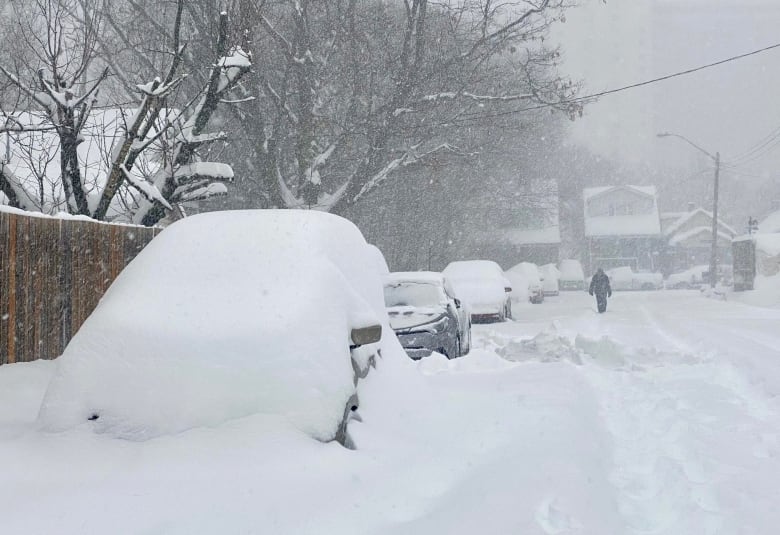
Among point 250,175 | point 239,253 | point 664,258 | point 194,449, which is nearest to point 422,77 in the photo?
point 250,175

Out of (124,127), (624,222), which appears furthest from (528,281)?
(624,222)

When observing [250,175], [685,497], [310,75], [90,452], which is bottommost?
[685,497]

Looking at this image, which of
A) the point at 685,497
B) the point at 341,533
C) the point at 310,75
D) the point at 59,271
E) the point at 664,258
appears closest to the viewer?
the point at 341,533

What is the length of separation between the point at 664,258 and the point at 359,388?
7180 centimetres

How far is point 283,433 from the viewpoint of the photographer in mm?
4297

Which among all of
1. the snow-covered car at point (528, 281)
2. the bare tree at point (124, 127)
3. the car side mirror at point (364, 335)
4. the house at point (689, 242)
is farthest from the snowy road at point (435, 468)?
the house at point (689, 242)

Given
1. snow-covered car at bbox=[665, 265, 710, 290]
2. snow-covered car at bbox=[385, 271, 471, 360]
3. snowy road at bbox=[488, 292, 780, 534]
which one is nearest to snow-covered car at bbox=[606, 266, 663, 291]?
snow-covered car at bbox=[665, 265, 710, 290]

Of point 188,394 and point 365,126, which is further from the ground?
point 365,126

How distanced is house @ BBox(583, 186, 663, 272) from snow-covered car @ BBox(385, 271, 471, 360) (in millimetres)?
58255

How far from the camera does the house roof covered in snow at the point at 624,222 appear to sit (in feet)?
223

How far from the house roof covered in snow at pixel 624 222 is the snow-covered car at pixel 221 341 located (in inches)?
2587

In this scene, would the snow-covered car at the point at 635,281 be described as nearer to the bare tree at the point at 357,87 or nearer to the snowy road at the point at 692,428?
the bare tree at the point at 357,87

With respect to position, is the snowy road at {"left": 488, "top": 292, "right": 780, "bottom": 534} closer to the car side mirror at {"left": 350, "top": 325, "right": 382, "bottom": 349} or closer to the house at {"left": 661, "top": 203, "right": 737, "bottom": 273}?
the car side mirror at {"left": 350, "top": 325, "right": 382, "bottom": 349}

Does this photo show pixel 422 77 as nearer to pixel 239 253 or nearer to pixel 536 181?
pixel 239 253
